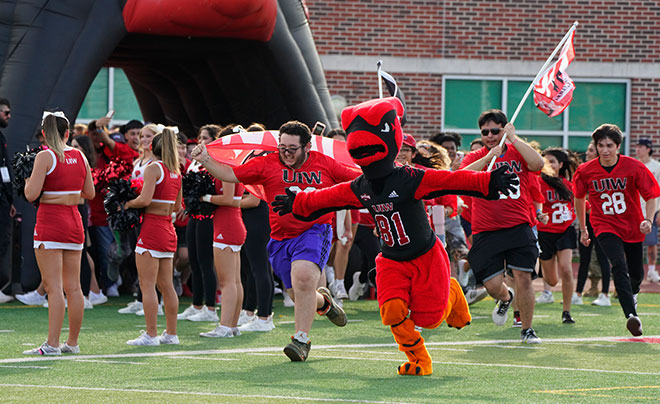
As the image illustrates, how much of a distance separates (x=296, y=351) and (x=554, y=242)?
5300 millimetres

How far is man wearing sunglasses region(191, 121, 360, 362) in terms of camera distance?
7.27m

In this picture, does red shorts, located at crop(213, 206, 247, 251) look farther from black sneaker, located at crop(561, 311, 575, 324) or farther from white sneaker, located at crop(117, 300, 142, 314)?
black sneaker, located at crop(561, 311, 575, 324)

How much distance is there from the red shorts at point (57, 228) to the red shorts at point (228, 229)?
5.11ft

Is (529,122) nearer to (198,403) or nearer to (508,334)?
(508,334)

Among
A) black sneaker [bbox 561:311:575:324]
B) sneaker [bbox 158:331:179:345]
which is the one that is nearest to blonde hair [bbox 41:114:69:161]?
sneaker [bbox 158:331:179:345]

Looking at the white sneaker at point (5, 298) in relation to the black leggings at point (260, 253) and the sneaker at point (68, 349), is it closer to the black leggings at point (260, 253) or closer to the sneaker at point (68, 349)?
the black leggings at point (260, 253)

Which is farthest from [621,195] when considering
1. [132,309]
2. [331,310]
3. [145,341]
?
[132,309]

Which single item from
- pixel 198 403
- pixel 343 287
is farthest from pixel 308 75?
pixel 198 403

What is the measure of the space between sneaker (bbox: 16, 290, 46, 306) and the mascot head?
6005 mm

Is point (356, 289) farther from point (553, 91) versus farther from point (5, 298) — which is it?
point (553, 91)

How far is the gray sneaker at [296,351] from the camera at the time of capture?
7.06 meters

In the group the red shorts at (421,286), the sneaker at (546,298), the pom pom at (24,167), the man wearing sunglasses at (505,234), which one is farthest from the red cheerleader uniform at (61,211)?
the sneaker at (546,298)

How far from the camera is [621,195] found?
9258 mm

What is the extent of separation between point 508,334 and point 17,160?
14.8 feet
